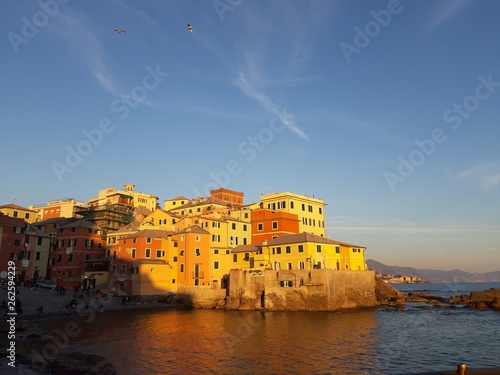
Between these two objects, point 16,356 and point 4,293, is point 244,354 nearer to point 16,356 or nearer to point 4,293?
point 16,356

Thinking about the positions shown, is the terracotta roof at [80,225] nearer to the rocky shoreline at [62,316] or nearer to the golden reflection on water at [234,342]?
the rocky shoreline at [62,316]

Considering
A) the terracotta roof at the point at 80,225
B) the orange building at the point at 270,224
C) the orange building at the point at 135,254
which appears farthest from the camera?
the terracotta roof at the point at 80,225

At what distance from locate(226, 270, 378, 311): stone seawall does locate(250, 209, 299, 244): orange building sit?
13.9m

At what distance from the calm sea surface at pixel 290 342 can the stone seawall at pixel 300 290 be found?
4.58 metres

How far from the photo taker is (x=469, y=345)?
1467 inches

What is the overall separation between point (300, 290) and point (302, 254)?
22.0ft

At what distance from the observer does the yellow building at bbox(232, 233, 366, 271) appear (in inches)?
2630

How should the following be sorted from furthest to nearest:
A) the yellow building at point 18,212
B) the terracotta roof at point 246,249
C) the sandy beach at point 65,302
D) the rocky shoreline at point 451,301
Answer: the yellow building at point 18,212, the terracotta roof at point 246,249, the rocky shoreline at point 451,301, the sandy beach at point 65,302

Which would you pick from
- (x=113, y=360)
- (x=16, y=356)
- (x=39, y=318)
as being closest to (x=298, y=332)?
(x=113, y=360)

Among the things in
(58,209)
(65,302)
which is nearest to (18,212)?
(58,209)

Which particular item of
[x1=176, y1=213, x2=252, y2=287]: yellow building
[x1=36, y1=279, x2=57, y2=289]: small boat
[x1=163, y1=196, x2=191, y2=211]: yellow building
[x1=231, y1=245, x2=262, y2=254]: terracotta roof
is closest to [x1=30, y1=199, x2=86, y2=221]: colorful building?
[x1=163, y1=196, x2=191, y2=211]: yellow building

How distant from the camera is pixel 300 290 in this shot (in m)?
62.6

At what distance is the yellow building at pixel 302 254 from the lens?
6681 cm

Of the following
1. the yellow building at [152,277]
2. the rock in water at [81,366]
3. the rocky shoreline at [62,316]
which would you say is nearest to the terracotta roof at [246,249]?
the yellow building at [152,277]
